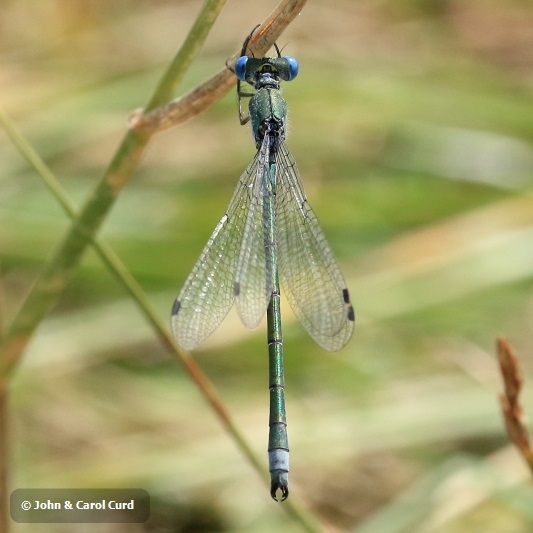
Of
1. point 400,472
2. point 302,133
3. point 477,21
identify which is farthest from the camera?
point 477,21

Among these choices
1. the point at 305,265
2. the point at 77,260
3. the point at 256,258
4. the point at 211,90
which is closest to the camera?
the point at 211,90

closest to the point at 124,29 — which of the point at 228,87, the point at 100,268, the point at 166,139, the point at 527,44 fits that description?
the point at 166,139

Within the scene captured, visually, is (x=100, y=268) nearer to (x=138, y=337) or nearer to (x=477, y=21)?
(x=138, y=337)

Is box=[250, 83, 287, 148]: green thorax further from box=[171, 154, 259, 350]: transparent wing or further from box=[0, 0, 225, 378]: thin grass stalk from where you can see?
→ box=[0, 0, 225, 378]: thin grass stalk

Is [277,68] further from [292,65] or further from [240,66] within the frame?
[240,66]
